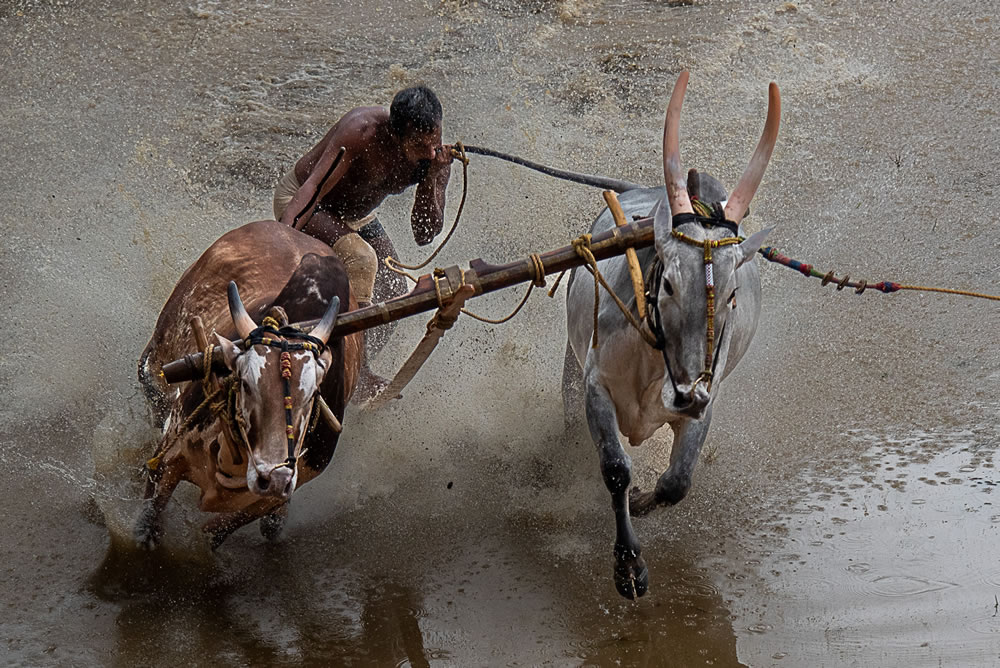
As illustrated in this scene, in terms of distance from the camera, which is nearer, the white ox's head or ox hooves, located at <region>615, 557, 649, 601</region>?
the white ox's head

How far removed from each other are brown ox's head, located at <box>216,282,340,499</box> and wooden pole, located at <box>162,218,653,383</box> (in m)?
0.21

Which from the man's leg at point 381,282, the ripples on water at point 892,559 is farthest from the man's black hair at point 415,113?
the ripples on water at point 892,559

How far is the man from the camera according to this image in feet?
17.1

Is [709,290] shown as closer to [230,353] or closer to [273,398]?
[273,398]

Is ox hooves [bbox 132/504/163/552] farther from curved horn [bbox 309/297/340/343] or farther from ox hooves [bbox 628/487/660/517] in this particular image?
ox hooves [bbox 628/487/660/517]

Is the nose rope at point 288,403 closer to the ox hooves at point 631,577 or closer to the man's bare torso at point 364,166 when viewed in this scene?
the ox hooves at point 631,577

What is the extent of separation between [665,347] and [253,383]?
139cm

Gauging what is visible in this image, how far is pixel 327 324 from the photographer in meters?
3.88

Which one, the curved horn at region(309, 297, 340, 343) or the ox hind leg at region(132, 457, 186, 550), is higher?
the curved horn at region(309, 297, 340, 343)

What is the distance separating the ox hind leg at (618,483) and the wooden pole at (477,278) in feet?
2.34

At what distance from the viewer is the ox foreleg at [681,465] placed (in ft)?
14.9

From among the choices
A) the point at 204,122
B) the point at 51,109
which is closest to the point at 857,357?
the point at 204,122

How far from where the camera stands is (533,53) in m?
9.43

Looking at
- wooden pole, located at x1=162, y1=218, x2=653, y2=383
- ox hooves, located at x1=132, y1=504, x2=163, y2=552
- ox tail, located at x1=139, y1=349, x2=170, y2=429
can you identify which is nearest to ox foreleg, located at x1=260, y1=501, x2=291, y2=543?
ox hooves, located at x1=132, y1=504, x2=163, y2=552
